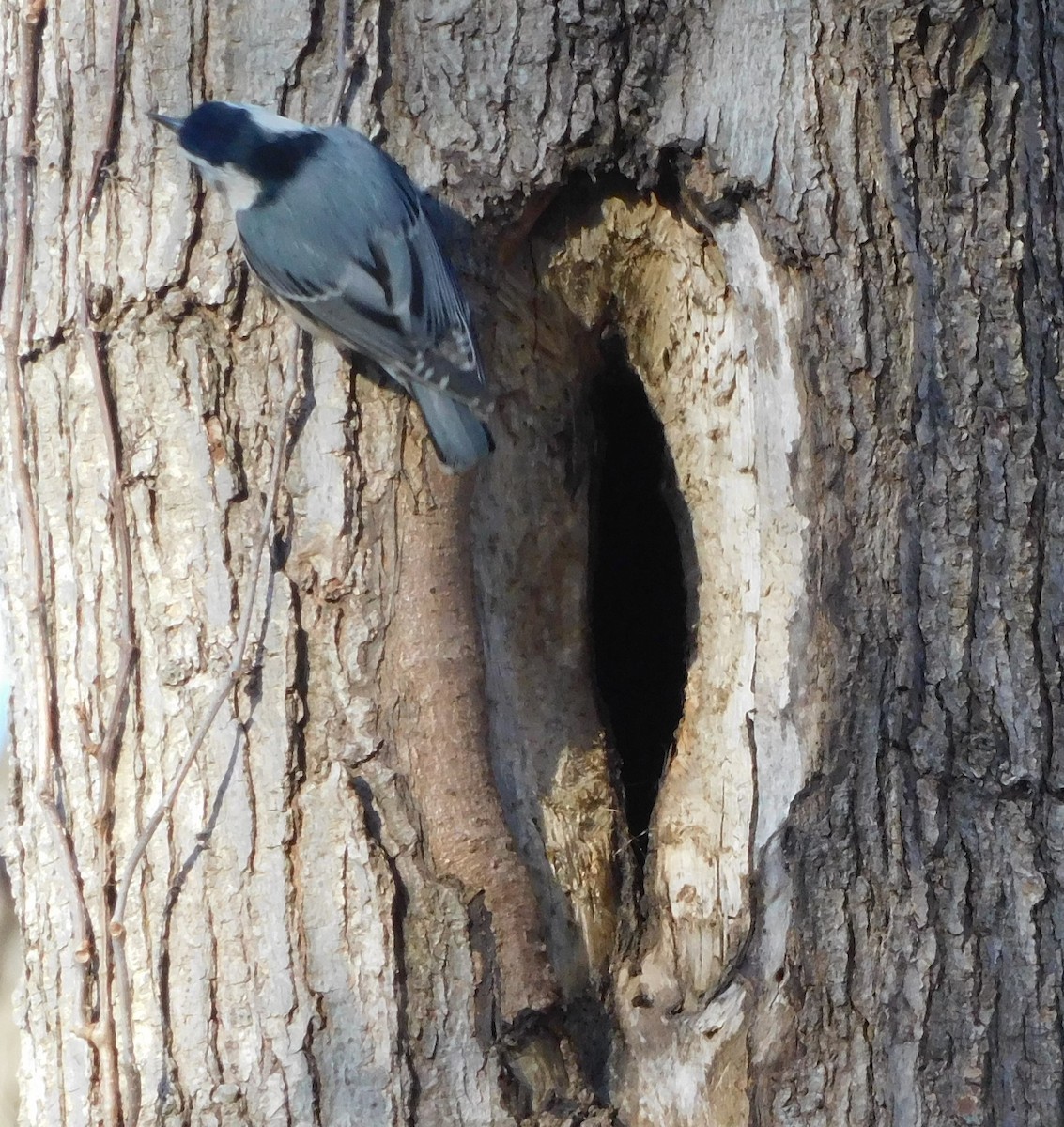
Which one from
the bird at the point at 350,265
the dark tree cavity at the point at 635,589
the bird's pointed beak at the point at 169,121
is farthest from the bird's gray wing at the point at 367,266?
the dark tree cavity at the point at 635,589

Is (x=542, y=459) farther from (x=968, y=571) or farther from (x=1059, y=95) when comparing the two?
(x=1059, y=95)

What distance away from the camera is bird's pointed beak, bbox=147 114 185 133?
1686 millimetres

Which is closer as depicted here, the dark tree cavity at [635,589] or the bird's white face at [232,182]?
the bird's white face at [232,182]

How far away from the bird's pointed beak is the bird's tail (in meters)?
0.47

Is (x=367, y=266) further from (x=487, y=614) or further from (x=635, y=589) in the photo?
(x=635, y=589)

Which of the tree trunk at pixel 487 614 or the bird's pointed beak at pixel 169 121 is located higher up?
the bird's pointed beak at pixel 169 121

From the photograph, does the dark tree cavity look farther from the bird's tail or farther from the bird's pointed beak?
the bird's pointed beak

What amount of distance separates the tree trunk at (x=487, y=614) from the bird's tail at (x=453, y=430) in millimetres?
34

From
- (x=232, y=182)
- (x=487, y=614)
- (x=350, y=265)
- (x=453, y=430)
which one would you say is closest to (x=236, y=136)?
(x=232, y=182)

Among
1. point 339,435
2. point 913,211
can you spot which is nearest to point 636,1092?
point 339,435

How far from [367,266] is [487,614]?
2.08ft

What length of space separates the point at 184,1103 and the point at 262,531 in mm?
750

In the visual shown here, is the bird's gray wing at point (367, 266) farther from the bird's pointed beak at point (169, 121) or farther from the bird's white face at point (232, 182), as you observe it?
the bird's pointed beak at point (169, 121)

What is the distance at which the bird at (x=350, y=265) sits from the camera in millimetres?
1658
